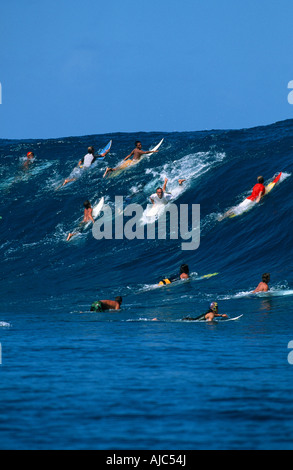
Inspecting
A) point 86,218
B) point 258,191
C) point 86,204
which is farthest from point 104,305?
point 86,218

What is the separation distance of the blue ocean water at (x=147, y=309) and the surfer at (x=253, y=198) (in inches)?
16.4

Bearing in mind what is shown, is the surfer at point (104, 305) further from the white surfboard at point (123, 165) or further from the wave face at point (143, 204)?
the white surfboard at point (123, 165)

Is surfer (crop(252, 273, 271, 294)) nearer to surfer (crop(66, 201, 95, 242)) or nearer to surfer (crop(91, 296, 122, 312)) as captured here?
surfer (crop(91, 296, 122, 312))

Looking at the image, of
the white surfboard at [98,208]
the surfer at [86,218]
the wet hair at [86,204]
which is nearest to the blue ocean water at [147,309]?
the surfer at [86,218]

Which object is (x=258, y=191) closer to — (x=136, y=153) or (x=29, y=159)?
(x=136, y=153)

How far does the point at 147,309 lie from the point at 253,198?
10748 mm

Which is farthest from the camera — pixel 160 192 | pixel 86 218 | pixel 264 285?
pixel 86 218

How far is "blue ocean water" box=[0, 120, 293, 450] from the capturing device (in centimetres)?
991

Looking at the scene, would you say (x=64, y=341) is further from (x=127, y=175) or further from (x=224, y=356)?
(x=127, y=175)

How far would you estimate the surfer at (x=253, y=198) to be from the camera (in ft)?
98.0

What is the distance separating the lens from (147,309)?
68.1 ft

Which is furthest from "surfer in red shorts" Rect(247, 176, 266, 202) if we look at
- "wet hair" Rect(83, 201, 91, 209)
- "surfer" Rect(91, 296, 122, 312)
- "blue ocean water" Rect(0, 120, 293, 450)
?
"surfer" Rect(91, 296, 122, 312)
